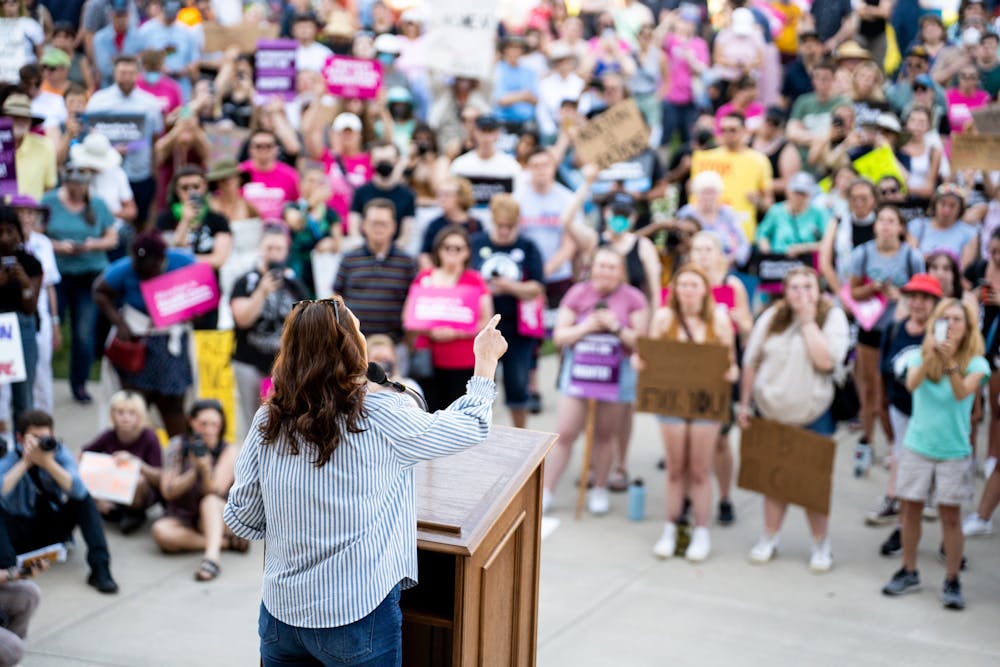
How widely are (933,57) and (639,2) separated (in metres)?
4.82

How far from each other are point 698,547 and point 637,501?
0.73 metres

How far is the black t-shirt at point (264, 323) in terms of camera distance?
28.6ft

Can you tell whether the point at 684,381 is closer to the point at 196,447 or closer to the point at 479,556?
the point at 196,447

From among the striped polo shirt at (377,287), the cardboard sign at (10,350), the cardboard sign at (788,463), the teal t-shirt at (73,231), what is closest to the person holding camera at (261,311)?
the striped polo shirt at (377,287)

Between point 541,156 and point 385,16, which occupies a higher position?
point 385,16

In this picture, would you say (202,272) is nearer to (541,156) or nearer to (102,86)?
(541,156)

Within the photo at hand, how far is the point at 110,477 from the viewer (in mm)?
8094

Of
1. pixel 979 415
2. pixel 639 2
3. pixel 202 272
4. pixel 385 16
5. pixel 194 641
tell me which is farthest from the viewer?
pixel 639 2

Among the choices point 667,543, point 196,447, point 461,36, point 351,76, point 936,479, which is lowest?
point 667,543

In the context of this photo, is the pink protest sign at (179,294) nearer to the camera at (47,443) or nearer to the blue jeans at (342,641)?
the camera at (47,443)

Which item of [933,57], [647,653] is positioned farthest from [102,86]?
[647,653]

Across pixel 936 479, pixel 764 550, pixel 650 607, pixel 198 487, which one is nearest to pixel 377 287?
pixel 198 487

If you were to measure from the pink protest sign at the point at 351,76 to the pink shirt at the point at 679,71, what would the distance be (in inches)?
183

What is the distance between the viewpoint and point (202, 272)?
8859mm
